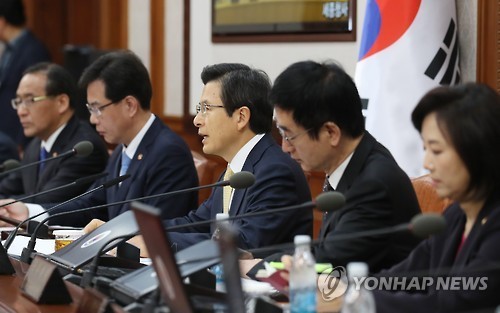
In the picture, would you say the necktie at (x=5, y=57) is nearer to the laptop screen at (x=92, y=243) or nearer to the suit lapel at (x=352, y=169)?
the laptop screen at (x=92, y=243)

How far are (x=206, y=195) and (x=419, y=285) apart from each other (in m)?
2.11

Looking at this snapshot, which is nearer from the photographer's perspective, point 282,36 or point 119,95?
point 119,95

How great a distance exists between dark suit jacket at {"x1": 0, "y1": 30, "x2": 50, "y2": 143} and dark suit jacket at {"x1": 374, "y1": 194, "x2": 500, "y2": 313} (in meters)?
4.34

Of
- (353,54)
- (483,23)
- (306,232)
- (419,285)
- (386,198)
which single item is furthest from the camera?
(353,54)

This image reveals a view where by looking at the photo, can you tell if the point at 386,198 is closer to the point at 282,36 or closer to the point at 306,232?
the point at 306,232

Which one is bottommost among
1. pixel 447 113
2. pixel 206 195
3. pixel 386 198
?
pixel 206 195

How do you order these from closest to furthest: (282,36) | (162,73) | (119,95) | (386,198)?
(386,198), (119,95), (282,36), (162,73)

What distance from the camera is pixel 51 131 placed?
468 centimetres

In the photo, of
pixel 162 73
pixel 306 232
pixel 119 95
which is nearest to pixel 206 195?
pixel 119 95

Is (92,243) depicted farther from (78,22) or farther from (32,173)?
(78,22)

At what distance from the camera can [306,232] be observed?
3.08 meters

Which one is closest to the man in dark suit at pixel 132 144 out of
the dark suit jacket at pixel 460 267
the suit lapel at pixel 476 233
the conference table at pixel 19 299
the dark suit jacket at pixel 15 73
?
the conference table at pixel 19 299

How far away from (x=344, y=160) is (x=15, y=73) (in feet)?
13.6

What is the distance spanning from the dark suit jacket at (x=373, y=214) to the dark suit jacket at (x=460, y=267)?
0.22m
